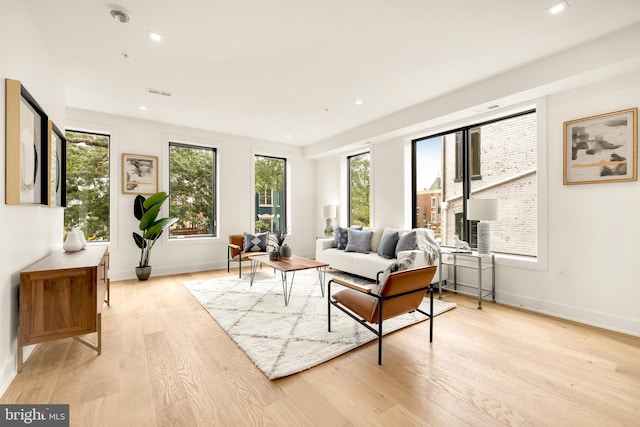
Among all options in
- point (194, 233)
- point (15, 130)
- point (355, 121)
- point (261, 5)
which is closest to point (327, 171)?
point (355, 121)

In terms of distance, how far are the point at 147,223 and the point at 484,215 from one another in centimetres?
497

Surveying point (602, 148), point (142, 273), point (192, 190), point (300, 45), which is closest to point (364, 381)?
point (300, 45)

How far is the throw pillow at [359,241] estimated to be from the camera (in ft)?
17.1

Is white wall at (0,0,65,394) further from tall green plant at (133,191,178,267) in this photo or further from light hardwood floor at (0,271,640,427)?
tall green plant at (133,191,178,267)

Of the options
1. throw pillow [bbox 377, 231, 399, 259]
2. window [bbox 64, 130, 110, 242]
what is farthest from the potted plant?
throw pillow [bbox 377, 231, 399, 259]

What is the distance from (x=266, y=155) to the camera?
22.2 feet

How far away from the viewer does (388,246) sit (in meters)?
4.77

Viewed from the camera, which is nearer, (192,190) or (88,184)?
(88,184)

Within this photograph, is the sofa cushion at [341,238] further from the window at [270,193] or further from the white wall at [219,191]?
the window at [270,193]

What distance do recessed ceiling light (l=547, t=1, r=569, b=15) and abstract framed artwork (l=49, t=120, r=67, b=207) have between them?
4400 mm

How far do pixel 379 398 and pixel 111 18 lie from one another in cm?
356

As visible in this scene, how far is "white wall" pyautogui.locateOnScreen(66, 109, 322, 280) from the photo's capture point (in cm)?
502

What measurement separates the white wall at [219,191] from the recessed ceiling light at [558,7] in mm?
5234

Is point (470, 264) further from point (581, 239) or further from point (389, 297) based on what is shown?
point (389, 297)
